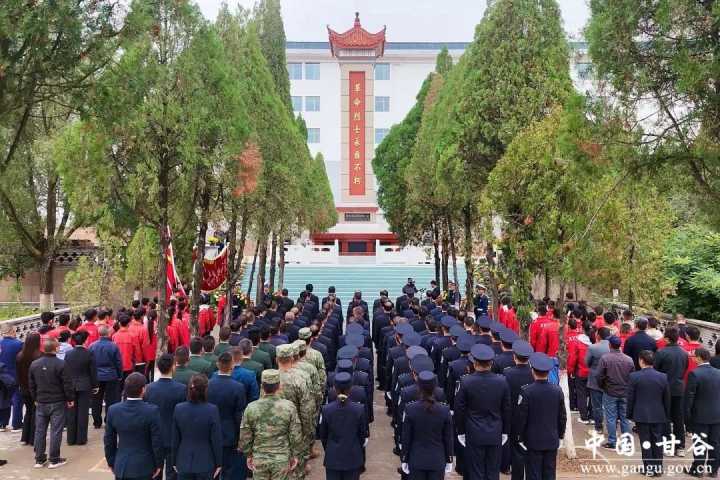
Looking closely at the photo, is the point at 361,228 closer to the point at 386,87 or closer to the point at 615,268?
the point at 386,87

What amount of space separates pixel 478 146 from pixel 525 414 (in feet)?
18.9

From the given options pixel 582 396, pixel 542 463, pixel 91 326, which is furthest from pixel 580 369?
pixel 91 326

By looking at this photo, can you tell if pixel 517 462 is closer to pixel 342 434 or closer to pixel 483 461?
pixel 483 461

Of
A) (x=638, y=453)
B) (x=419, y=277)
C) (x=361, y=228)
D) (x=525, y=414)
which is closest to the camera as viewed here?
(x=525, y=414)

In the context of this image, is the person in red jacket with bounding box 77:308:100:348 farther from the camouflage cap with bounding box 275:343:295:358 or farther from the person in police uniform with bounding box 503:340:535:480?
the person in police uniform with bounding box 503:340:535:480

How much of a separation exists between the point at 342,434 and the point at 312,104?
45.7 metres

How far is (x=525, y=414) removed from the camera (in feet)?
18.4

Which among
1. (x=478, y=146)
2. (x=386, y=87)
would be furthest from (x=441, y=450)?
(x=386, y=87)

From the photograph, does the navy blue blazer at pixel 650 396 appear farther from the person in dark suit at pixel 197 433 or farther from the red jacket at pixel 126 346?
the red jacket at pixel 126 346

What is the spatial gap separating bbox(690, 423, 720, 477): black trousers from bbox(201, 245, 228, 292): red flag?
31.5ft

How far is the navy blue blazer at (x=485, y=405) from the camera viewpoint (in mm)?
5531

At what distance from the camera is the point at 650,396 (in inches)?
260

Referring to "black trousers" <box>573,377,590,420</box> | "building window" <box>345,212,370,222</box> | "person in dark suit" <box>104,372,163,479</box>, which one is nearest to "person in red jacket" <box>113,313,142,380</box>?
"person in dark suit" <box>104,372,163,479</box>

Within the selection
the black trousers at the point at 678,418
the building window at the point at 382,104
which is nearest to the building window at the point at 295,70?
the building window at the point at 382,104
